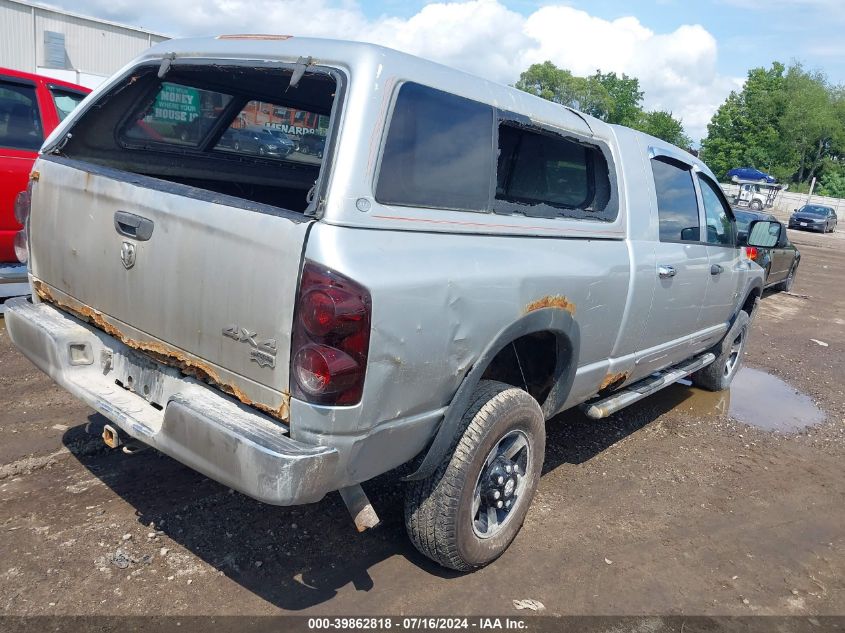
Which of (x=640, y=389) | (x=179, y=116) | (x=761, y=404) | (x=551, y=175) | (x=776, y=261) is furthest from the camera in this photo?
(x=776, y=261)

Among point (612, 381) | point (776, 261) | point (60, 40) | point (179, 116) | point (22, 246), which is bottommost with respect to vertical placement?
point (776, 261)

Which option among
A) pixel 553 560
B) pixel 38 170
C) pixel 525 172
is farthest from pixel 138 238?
pixel 553 560

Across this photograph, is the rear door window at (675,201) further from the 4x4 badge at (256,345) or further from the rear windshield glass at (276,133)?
the 4x4 badge at (256,345)

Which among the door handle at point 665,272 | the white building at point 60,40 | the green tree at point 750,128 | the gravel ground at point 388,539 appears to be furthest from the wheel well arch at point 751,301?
the green tree at point 750,128

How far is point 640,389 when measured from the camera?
4570 mm

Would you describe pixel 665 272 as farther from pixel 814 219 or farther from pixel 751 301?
pixel 814 219

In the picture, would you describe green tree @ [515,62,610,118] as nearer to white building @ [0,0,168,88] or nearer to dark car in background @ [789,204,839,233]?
dark car in background @ [789,204,839,233]

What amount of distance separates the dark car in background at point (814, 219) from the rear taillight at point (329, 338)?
3814 cm

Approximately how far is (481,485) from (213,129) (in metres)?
2.57

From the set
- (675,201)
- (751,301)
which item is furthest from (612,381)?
(751,301)

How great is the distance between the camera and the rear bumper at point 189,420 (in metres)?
2.35

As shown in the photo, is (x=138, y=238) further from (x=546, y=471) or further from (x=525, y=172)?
(x=546, y=471)

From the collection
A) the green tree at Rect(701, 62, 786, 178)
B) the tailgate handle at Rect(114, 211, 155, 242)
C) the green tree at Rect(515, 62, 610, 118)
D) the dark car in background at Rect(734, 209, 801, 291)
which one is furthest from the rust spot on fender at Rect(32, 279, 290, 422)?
the green tree at Rect(515, 62, 610, 118)

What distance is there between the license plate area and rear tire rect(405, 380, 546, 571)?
3.66 feet
